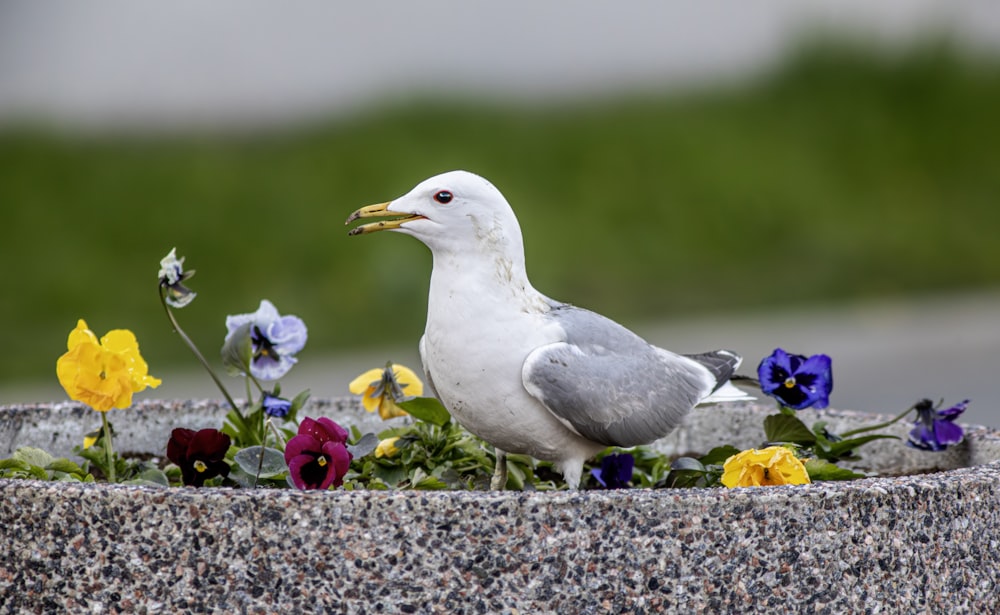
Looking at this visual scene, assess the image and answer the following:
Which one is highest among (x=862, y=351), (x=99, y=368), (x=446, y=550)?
(x=862, y=351)

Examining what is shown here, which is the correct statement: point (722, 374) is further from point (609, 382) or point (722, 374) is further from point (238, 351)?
point (238, 351)

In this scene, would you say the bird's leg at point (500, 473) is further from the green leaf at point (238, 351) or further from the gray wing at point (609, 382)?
the green leaf at point (238, 351)

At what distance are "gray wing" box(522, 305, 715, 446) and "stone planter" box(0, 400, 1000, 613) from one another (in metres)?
0.39

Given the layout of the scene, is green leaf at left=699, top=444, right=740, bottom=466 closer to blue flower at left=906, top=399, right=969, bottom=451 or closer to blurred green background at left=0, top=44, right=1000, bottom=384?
blue flower at left=906, top=399, right=969, bottom=451

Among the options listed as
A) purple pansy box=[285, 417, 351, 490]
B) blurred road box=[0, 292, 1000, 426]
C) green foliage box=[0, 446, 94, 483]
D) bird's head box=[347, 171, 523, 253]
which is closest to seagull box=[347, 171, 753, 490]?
bird's head box=[347, 171, 523, 253]

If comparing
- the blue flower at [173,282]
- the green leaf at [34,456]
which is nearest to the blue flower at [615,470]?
the blue flower at [173,282]

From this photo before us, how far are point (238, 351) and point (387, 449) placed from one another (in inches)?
14.6

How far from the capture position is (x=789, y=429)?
2660mm

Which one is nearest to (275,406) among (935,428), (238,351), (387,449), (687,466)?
(238,351)

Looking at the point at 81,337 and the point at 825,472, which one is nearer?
the point at 81,337

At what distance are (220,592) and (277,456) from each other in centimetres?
55

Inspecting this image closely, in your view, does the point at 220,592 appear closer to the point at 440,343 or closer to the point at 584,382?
the point at 440,343

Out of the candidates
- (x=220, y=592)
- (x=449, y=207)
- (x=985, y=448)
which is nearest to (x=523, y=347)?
(x=449, y=207)

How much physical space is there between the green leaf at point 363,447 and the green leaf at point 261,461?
0.13 meters
